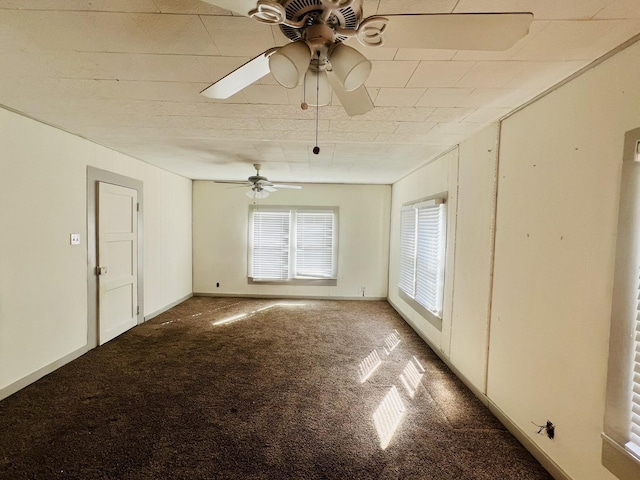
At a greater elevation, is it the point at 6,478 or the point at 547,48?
the point at 547,48

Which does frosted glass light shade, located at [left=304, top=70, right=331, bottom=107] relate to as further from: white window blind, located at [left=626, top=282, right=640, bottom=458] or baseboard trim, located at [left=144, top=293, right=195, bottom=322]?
baseboard trim, located at [left=144, top=293, right=195, bottom=322]

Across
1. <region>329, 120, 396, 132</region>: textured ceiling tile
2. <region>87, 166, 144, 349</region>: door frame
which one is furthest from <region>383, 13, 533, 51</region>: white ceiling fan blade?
<region>87, 166, 144, 349</region>: door frame

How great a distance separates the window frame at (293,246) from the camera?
5668 millimetres

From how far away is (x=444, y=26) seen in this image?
36.8 inches

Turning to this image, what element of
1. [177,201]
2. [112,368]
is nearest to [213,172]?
[177,201]

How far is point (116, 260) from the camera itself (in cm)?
359

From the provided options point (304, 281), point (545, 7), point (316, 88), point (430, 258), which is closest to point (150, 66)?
point (316, 88)

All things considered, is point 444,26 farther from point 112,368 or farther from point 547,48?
point 112,368

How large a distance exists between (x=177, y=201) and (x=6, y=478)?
13.6ft

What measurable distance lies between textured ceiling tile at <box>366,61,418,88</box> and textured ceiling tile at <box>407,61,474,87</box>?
43 mm

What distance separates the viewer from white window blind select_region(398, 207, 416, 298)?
4230mm

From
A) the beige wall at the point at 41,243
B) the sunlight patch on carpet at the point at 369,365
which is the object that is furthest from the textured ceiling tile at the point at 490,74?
the beige wall at the point at 41,243

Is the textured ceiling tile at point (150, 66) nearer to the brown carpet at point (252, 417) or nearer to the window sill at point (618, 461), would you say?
the brown carpet at point (252, 417)

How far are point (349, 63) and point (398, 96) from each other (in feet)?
Answer: 3.53
